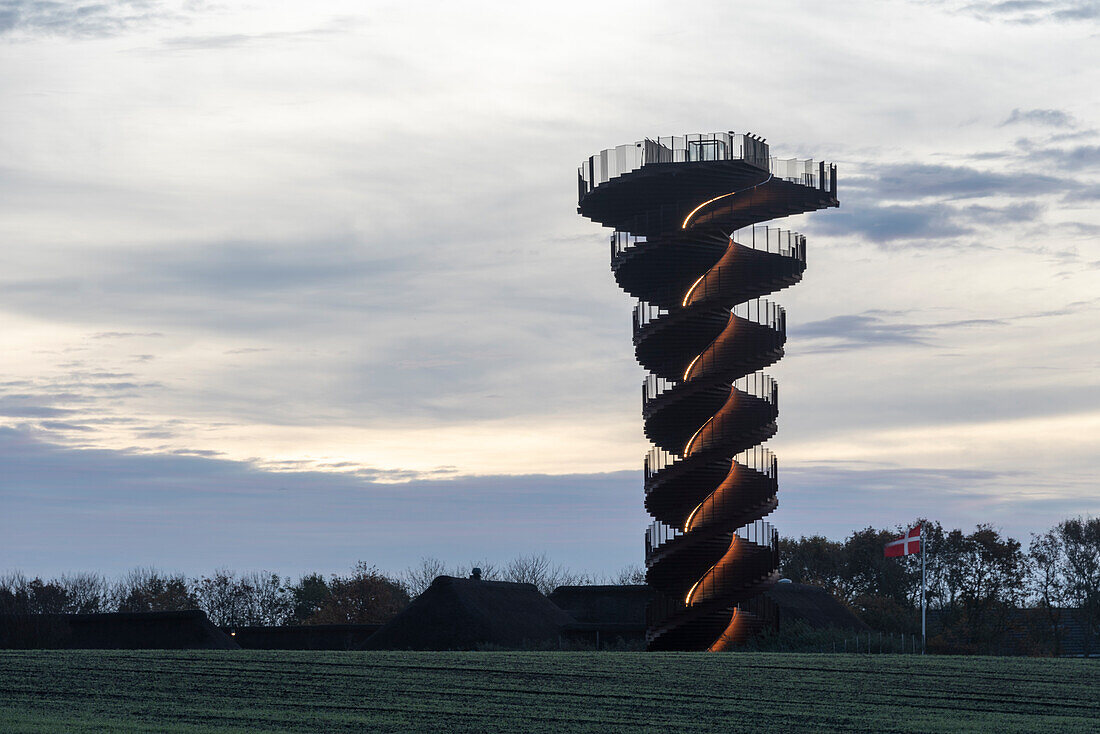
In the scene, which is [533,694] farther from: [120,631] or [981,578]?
[981,578]

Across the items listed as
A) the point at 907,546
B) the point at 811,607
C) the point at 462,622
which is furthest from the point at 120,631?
the point at 811,607

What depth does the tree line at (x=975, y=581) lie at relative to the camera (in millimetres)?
85875

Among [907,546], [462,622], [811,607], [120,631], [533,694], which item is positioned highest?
[907,546]

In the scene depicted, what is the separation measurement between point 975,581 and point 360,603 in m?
46.6

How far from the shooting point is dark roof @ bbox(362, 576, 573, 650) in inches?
2272

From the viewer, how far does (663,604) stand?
157ft

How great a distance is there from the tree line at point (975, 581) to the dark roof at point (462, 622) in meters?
27.3

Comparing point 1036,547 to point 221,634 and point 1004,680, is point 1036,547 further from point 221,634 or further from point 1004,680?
point 1004,680

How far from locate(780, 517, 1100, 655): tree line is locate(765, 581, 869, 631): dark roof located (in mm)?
10234

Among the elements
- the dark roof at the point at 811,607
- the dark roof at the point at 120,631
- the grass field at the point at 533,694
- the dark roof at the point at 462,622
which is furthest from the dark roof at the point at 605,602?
the grass field at the point at 533,694

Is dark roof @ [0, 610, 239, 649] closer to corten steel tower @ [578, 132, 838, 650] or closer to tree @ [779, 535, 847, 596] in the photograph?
corten steel tower @ [578, 132, 838, 650]

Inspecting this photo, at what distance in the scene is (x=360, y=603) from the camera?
10138cm

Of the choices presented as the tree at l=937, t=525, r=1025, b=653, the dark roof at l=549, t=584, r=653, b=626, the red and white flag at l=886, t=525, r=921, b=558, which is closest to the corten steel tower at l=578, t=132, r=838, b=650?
the red and white flag at l=886, t=525, r=921, b=558

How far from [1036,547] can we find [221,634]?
199ft
